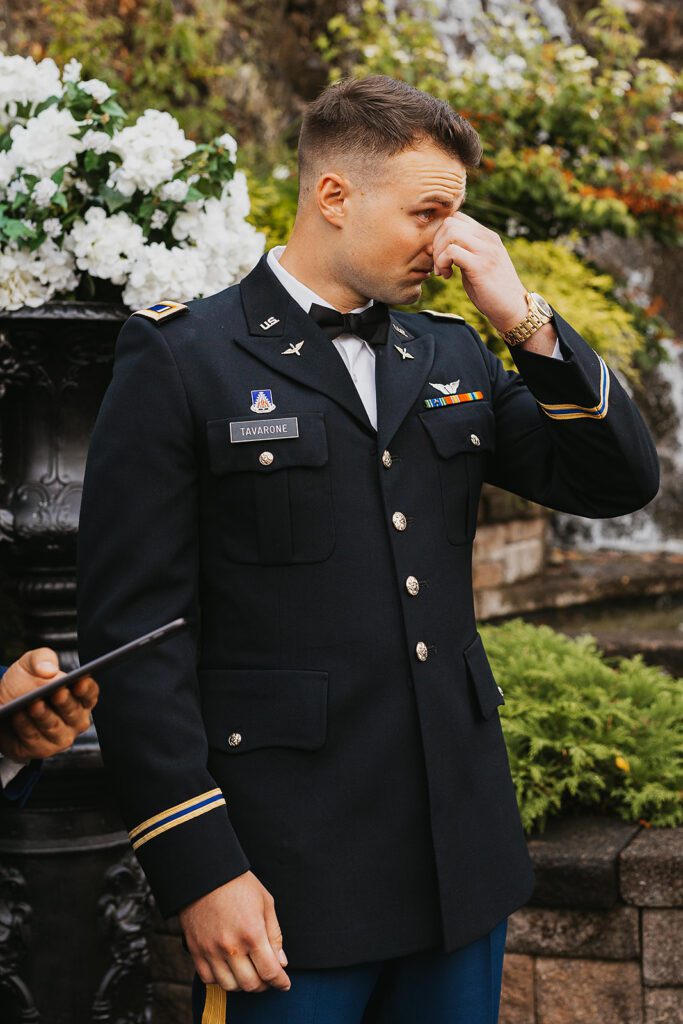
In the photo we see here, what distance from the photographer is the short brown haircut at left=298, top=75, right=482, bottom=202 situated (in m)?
2.02

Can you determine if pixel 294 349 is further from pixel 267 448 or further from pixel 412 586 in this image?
pixel 412 586

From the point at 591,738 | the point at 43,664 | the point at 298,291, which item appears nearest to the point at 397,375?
the point at 298,291

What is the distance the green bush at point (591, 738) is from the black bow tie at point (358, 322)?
151 cm

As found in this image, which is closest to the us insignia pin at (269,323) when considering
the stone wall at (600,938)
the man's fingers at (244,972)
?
the man's fingers at (244,972)

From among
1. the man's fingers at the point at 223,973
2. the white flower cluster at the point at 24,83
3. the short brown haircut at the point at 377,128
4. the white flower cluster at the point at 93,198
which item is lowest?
the man's fingers at the point at 223,973

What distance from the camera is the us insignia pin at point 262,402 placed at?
1.99 meters

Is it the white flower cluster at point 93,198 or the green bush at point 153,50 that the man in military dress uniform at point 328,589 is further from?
the green bush at point 153,50

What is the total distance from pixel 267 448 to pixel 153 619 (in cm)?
33

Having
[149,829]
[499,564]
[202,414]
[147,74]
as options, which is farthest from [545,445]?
[147,74]

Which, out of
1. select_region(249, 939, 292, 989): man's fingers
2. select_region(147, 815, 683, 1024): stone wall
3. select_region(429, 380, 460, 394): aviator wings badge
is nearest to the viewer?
select_region(249, 939, 292, 989): man's fingers

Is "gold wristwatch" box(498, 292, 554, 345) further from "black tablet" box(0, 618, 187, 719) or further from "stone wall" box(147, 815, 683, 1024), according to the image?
"stone wall" box(147, 815, 683, 1024)

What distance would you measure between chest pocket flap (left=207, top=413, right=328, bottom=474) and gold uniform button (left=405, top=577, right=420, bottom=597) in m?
0.24

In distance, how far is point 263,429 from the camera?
196 centimetres

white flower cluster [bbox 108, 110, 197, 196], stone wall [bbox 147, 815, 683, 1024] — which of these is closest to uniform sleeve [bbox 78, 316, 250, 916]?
white flower cluster [bbox 108, 110, 197, 196]
